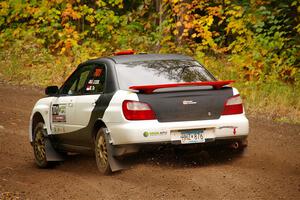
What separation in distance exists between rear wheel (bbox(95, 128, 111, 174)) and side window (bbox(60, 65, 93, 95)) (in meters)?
1.07

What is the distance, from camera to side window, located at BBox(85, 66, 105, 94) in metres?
9.32

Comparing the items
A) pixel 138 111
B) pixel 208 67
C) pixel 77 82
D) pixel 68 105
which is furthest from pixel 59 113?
pixel 208 67

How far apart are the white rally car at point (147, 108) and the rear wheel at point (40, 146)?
0.89m

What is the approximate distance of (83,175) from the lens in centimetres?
930

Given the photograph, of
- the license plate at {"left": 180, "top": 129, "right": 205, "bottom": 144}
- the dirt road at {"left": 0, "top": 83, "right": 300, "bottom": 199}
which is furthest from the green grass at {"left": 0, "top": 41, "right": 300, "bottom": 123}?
the license plate at {"left": 180, "top": 129, "right": 205, "bottom": 144}

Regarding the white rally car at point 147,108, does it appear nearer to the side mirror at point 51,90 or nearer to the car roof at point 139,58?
the car roof at point 139,58

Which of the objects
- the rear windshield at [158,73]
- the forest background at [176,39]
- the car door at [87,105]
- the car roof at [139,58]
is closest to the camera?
the rear windshield at [158,73]

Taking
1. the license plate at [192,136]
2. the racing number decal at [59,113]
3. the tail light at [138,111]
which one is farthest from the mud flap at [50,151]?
the license plate at [192,136]

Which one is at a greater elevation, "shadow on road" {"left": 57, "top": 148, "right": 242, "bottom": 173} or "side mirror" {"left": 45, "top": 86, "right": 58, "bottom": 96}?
"side mirror" {"left": 45, "top": 86, "right": 58, "bottom": 96}

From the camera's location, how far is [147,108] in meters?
8.41

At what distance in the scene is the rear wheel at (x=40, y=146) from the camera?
10741 millimetres

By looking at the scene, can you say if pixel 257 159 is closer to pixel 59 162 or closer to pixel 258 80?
pixel 59 162

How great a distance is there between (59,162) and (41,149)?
414mm

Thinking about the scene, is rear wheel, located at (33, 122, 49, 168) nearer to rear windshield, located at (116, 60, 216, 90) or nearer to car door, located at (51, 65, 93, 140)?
car door, located at (51, 65, 93, 140)
